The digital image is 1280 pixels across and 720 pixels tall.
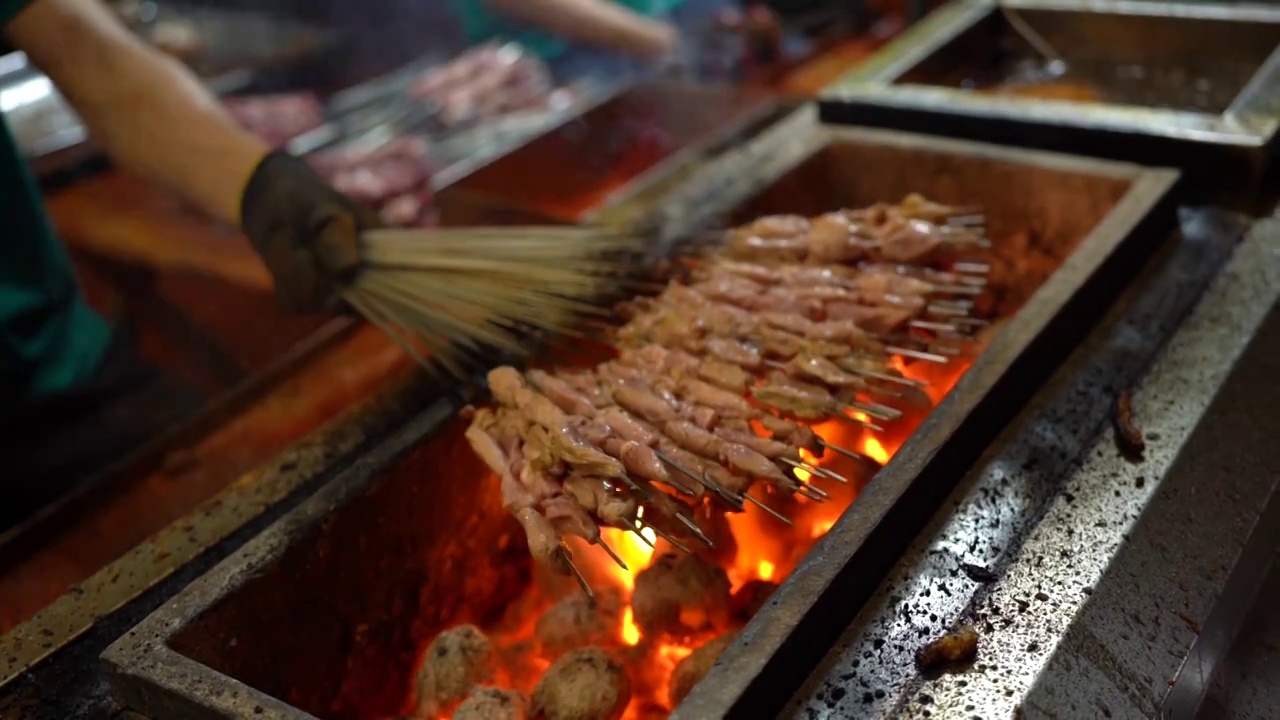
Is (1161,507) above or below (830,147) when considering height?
below

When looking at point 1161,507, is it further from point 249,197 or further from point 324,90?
point 324,90

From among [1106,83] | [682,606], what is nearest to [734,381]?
[682,606]

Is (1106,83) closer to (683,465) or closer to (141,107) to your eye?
(683,465)

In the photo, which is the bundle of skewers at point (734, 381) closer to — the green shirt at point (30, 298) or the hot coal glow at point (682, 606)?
the hot coal glow at point (682, 606)

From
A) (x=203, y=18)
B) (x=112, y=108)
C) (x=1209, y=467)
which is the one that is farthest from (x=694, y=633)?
(x=203, y=18)

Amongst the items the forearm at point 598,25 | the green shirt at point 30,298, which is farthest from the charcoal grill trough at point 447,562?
the forearm at point 598,25
